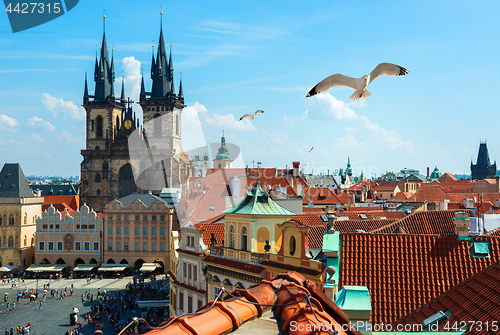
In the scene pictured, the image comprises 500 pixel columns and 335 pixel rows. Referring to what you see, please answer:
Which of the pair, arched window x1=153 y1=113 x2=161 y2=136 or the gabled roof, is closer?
the gabled roof

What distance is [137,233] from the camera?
65.1m

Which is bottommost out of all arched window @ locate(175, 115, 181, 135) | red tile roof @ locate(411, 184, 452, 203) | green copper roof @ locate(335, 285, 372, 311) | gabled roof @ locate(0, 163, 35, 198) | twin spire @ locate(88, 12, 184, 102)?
green copper roof @ locate(335, 285, 372, 311)

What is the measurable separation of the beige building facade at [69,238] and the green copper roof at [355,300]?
203 ft

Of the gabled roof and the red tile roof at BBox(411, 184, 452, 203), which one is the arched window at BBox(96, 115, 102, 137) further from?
the red tile roof at BBox(411, 184, 452, 203)

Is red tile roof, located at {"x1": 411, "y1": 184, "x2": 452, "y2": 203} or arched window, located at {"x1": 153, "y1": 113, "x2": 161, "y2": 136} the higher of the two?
arched window, located at {"x1": 153, "y1": 113, "x2": 161, "y2": 136}

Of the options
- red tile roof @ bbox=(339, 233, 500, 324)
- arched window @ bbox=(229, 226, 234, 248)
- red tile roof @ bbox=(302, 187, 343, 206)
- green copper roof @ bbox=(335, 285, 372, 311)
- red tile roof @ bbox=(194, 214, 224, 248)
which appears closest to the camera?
green copper roof @ bbox=(335, 285, 372, 311)

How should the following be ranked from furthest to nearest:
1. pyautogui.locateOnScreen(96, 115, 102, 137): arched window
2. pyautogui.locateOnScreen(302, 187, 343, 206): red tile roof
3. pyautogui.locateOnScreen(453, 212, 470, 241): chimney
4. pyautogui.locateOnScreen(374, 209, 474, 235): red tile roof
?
pyautogui.locateOnScreen(96, 115, 102, 137): arched window < pyautogui.locateOnScreen(302, 187, 343, 206): red tile roof < pyautogui.locateOnScreen(374, 209, 474, 235): red tile roof < pyautogui.locateOnScreen(453, 212, 470, 241): chimney

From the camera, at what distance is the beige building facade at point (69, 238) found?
65.4m

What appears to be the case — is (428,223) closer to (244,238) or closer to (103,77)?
(244,238)

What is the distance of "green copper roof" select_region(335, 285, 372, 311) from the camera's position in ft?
23.7

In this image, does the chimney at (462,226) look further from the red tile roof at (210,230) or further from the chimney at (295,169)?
the chimney at (295,169)

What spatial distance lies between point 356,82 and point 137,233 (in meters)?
56.2

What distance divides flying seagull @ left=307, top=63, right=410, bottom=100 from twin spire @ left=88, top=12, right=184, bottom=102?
85.5 metres

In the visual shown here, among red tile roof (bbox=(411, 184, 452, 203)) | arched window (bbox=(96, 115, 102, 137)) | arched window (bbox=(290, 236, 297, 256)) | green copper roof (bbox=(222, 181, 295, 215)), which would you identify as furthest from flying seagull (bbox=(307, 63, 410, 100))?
arched window (bbox=(96, 115, 102, 137))
